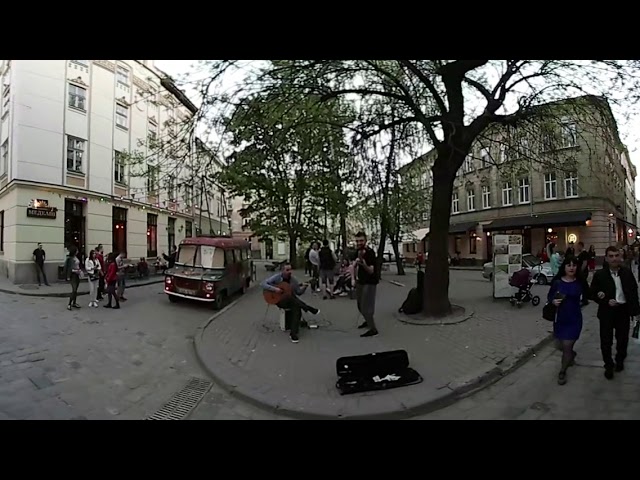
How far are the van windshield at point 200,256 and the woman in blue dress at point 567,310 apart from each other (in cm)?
971

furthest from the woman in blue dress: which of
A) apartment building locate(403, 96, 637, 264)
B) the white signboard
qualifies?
the white signboard

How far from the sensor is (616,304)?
14.6ft

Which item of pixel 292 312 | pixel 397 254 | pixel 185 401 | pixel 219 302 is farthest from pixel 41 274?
pixel 397 254

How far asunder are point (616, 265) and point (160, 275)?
21.2 m

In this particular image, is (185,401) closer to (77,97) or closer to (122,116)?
(77,97)

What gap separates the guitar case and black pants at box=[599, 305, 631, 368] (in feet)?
8.28

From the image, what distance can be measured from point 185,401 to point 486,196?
106 ft

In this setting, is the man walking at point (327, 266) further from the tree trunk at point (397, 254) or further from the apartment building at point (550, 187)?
the tree trunk at point (397, 254)

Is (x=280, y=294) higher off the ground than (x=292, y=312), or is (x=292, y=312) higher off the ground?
(x=280, y=294)

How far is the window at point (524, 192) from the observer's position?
27.0 meters

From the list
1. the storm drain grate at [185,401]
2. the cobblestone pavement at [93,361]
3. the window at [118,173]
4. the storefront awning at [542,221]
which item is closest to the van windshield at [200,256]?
the cobblestone pavement at [93,361]
